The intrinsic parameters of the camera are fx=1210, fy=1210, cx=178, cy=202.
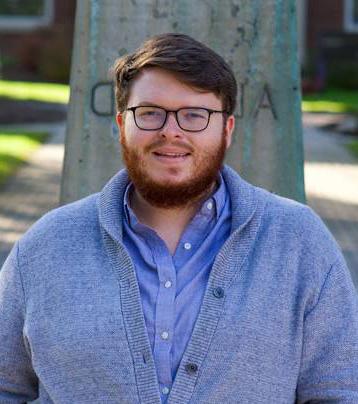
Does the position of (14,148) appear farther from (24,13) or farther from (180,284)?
(24,13)

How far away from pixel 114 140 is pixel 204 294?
2739mm

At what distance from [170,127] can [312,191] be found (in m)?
9.37

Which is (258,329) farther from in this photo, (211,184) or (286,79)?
(286,79)

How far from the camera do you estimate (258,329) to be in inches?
106

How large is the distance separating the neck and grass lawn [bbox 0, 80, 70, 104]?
1940cm

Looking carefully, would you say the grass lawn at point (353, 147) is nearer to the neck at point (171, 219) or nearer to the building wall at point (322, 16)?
the neck at point (171, 219)

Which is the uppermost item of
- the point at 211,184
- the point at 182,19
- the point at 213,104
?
the point at 182,19

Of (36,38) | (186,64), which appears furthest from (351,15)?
(186,64)

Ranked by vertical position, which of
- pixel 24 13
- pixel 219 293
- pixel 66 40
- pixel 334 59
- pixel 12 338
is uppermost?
pixel 24 13

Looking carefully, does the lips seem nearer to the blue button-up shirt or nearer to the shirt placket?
the blue button-up shirt

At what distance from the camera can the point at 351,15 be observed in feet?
105

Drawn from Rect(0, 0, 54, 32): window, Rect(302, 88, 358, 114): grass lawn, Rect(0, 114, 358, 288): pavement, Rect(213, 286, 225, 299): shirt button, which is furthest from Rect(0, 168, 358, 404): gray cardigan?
Rect(0, 0, 54, 32): window

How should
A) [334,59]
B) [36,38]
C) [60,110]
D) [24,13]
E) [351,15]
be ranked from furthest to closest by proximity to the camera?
[24,13] → [351,15] → [36,38] → [334,59] → [60,110]

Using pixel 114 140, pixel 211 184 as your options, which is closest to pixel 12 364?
pixel 211 184
